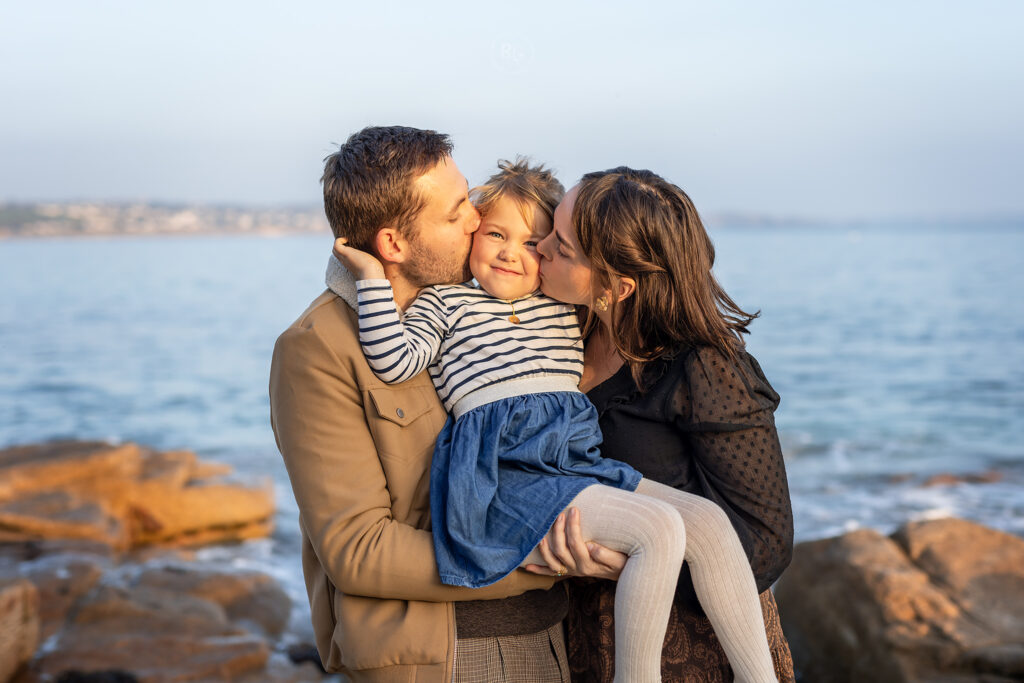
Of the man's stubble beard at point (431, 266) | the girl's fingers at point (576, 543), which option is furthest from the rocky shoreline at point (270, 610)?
the man's stubble beard at point (431, 266)

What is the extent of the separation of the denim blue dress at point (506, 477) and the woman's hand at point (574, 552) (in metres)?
Answer: 0.03

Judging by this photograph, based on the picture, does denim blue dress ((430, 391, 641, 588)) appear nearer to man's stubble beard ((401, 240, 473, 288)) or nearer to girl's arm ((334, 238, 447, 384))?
girl's arm ((334, 238, 447, 384))

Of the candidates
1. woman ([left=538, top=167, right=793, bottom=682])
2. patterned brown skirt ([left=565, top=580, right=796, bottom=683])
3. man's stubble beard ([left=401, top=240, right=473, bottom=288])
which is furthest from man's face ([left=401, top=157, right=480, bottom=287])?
patterned brown skirt ([left=565, top=580, right=796, bottom=683])

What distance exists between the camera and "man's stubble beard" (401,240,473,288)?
8.64 feet

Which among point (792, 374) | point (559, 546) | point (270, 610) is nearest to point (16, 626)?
point (270, 610)

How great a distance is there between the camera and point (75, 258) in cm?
4909

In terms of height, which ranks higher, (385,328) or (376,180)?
(376,180)

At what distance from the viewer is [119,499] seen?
26.6ft

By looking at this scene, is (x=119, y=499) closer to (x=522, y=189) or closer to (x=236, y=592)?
(x=236, y=592)

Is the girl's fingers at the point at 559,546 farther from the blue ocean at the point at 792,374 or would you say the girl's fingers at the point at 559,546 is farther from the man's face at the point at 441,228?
the blue ocean at the point at 792,374

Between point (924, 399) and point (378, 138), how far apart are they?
50.0 feet

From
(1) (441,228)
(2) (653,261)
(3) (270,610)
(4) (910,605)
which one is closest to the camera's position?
(2) (653,261)

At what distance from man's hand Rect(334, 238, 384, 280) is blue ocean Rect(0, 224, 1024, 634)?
203 inches

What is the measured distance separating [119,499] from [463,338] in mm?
6660
